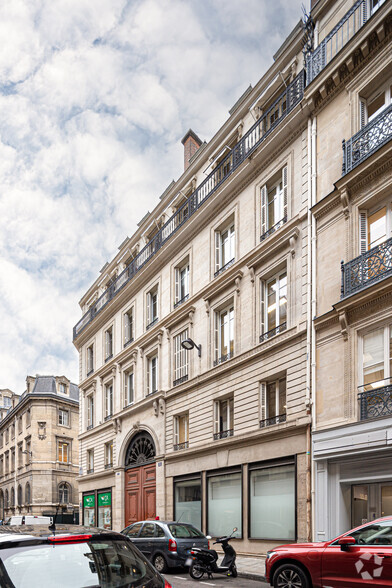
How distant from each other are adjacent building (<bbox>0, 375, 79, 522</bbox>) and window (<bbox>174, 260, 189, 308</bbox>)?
109ft

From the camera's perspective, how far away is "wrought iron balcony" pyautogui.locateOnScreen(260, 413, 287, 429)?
680 inches

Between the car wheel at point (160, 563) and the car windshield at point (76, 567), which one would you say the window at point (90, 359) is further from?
the car windshield at point (76, 567)

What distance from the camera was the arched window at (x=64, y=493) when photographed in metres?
54.0

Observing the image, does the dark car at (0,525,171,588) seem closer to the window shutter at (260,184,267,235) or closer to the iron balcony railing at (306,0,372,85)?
the iron balcony railing at (306,0,372,85)

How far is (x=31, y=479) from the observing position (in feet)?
176

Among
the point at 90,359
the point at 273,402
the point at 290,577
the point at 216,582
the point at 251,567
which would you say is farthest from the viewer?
the point at 90,359

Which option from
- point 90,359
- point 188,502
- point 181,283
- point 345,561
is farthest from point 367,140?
Answer: point 90,359

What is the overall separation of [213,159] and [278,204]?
5.25 metres

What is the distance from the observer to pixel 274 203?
19484 mm

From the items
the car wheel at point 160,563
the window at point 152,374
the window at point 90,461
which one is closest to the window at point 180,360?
the window at point 152,374

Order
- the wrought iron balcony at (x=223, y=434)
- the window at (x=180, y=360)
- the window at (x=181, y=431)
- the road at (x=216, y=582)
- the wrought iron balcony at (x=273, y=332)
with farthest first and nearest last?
1. the window at (x=180, y=360)
2. the window at (x=181, y=431)
3. the wrought iron balcony at (x=223, y=434)
4. the wrought iron balcony at (x=273, y=332)
5. the road at (x=216, y=582)

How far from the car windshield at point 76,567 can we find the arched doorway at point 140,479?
20.7m

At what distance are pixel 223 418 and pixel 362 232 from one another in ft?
28.9

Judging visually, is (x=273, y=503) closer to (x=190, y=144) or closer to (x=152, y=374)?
(x=152, y=374)
